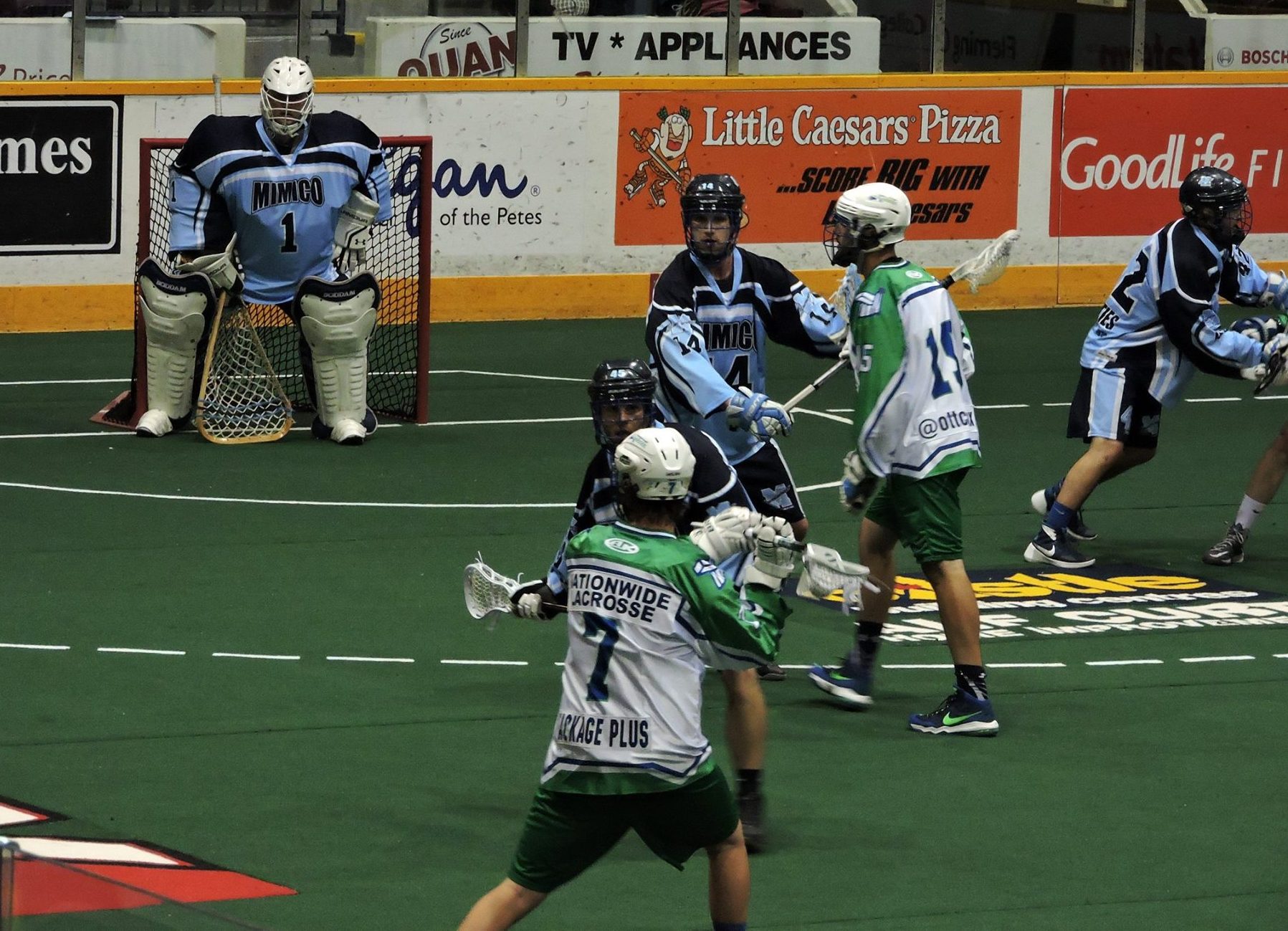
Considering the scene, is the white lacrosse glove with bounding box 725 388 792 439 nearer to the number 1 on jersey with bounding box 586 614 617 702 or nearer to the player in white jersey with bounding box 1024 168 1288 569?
the number 1 on jersey with bounding box 586 614 617 702

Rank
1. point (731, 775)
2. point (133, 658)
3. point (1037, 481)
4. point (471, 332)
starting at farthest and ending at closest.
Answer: point (471, 332) → point (1037, 481) → point (133, 658) → point (731, 775)

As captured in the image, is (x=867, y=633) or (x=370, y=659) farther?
(x=370, y=659)

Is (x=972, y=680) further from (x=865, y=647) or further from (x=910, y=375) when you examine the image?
(x=910, y=375)

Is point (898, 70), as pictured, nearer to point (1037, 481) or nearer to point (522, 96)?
point (522, 96)

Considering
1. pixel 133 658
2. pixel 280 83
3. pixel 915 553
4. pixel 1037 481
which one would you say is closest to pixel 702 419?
pixel 915 553

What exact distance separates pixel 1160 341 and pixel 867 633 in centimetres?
302

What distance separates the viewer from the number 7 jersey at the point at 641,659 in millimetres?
5262

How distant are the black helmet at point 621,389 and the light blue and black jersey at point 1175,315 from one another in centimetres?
439

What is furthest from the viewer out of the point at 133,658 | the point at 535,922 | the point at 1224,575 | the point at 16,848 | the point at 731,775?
the point at 1224,575

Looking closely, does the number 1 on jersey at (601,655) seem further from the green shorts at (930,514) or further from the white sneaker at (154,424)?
the white sneaker at (154,424)

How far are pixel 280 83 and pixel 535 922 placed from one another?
7.99 metres

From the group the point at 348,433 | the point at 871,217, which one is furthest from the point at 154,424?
the point at 871,217

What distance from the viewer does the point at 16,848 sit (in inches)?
146

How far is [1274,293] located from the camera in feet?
34.6
